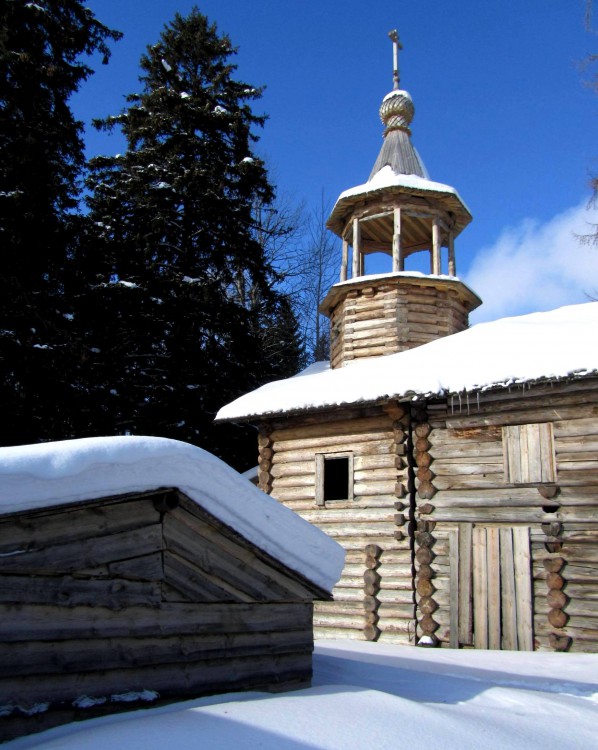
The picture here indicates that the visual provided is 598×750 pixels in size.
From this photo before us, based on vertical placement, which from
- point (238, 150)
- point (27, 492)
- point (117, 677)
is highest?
point (238, 150)

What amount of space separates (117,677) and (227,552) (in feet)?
3.44

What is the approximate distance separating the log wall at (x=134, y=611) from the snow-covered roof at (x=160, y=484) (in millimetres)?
113

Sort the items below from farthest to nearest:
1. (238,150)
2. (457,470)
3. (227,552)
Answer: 1. (238,150)
2. (457,470)
3. (227,552)

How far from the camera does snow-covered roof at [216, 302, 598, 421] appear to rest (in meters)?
9.84

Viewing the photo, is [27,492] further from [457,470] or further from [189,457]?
[457,470]

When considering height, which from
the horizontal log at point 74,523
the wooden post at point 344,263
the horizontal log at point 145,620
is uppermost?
the wooden post at point 344,263

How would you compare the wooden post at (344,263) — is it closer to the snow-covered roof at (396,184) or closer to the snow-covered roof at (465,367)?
the snow-covered roof at (396,184)

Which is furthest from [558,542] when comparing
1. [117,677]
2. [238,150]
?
[238,150]

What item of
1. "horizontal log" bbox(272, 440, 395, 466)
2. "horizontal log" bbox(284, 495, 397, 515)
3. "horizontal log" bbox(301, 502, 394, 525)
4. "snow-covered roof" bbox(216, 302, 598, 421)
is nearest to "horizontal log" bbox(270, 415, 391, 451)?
"horizontal log" bbox(272, 440, 395, 466)

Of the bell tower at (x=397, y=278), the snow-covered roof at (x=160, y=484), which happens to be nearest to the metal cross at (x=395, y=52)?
the bell tower at (x=397, y=278)

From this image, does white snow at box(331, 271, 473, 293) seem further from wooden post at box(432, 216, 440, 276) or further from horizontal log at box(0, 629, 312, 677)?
horizontal log at box(0, 629, 312, 677)

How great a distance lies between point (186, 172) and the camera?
68.4ft

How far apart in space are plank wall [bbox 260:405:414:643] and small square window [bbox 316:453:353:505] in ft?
0.32

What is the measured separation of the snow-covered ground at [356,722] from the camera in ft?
10.5
